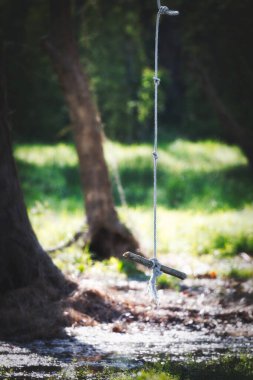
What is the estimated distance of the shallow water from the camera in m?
4.73

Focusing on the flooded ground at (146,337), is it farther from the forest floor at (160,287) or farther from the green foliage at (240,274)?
the green foliage at (240,274)

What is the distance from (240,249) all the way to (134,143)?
40.8ft

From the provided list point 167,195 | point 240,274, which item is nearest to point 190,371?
point 240,274

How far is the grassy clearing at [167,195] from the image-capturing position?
36.3ft

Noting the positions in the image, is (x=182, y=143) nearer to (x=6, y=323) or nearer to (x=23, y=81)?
(x=23, y=81)

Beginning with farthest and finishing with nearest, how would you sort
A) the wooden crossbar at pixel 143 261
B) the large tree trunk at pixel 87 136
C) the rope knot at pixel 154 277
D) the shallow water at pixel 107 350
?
1. the large tree trunk at pixel 87 136
2. the rope knot at pixel 154 277
3. the shallow water at pixel 107 350
4. the wooden crossbar at pixel 143 261

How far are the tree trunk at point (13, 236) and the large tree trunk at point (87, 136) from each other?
3.52 m

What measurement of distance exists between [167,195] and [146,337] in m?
10.9

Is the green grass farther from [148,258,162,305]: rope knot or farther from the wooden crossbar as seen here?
the wooden crossbar

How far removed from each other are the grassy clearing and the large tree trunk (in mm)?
313

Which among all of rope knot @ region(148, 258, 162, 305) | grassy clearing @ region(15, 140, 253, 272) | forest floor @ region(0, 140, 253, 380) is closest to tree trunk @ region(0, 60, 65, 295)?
forest floor @ region(0, 140, 253, 380)

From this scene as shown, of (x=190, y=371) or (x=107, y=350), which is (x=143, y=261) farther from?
(x=107, y=350)

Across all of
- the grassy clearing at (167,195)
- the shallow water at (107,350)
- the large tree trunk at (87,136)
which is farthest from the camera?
the grassy clearing at (167,195)

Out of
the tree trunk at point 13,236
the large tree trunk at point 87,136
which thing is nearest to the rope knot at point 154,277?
the tree trunk at point 13,236
